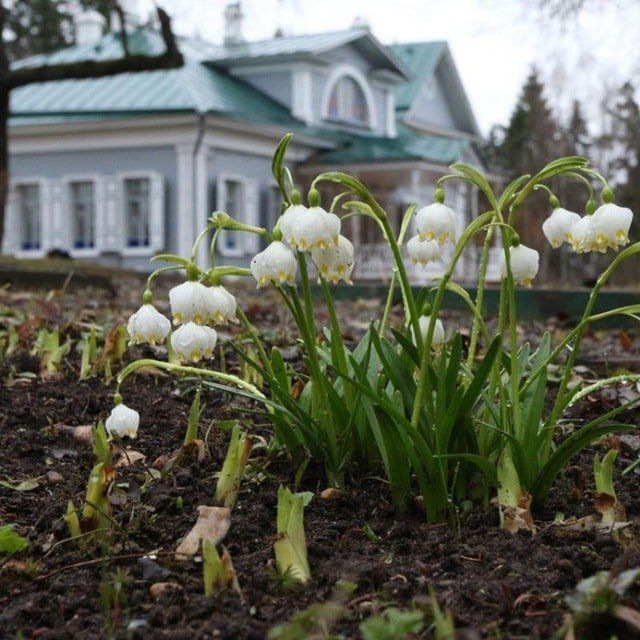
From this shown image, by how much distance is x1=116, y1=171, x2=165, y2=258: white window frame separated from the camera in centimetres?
2162

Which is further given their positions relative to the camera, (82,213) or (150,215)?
(82,213)

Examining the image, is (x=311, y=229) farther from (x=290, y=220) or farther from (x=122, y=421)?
(x=122, y=421)

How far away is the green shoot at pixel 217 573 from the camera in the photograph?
1.67 m

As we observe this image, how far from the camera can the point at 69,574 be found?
1.84m

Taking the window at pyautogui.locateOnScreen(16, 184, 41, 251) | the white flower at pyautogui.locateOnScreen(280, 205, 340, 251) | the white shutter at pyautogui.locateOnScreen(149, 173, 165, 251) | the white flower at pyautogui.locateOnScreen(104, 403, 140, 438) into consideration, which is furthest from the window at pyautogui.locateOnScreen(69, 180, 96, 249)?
the white flower at pyautogui.locateOnScreen(280, 205, 340, 251)

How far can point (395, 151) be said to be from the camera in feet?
78.5

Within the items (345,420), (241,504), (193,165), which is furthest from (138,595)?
(193,165)

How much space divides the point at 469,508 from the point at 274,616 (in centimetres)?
61

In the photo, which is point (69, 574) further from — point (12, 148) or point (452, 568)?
point (12, 148)

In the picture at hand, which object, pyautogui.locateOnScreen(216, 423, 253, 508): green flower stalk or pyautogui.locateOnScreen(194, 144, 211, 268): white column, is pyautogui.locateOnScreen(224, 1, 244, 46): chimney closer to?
pyautogui.locateOnScreen(194, 144, 211, 268): white column

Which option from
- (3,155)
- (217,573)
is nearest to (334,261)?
(217,573)

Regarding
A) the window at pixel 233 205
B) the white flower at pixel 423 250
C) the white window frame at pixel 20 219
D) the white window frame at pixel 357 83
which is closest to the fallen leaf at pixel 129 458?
the white flower at pixel 423 250

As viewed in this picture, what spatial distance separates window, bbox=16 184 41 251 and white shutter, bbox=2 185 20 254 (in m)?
0.09

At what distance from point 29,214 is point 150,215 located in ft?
11.6
